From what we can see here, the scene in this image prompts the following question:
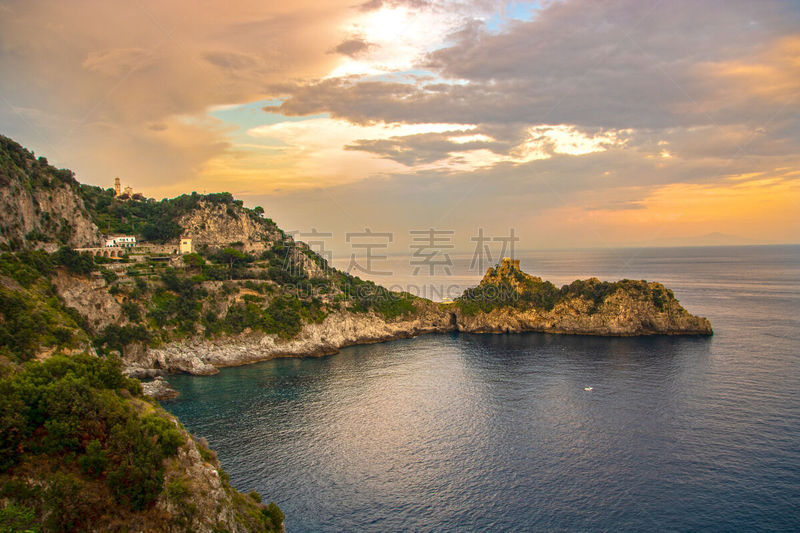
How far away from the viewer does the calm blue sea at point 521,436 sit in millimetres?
31281

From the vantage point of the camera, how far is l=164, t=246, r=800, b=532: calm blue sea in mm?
31281

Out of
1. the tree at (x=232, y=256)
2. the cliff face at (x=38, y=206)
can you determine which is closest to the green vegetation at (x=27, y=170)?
the cliff face at (x=38, y=206)

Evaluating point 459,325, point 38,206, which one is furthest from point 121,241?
→ point 459,325

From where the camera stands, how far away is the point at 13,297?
139 feet

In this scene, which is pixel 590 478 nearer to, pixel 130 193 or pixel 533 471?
pixel 533 471

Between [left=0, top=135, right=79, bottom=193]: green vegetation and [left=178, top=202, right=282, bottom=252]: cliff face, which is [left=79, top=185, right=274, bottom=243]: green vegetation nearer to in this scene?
[left=178, top=202, right=282, bottom=252]: cliff face

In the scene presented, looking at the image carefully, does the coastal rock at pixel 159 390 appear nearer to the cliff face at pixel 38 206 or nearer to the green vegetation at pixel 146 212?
the cliff face at pixel 38 206

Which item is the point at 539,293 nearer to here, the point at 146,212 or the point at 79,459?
the point at 79,459

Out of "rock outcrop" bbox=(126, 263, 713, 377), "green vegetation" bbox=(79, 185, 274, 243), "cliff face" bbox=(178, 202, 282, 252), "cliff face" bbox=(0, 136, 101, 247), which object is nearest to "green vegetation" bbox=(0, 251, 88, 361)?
"cliff face" bbox=(0, 136, 101, 247)

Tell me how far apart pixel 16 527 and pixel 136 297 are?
188 feet

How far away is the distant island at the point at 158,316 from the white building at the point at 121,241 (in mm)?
340

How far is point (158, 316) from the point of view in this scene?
69.9 m

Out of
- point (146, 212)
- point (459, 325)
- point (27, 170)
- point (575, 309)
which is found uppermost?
point (27, 170)

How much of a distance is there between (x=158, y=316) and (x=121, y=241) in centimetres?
2766
